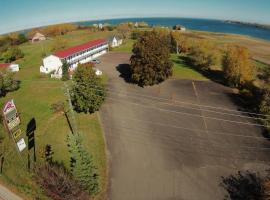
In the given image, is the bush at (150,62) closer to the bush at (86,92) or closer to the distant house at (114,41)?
the bush at (86,92)

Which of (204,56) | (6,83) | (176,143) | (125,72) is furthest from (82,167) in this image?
(204,56)

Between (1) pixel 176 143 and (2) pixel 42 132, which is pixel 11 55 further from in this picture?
(1) pixel 176 143

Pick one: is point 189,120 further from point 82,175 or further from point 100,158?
Answer: point 82,175

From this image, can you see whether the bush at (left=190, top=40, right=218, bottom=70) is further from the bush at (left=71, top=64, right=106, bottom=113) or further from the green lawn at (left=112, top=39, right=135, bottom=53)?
the bush at (left=71, top=64, right=106, bottom=113)

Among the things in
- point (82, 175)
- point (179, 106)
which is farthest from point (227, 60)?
point (82, 175)

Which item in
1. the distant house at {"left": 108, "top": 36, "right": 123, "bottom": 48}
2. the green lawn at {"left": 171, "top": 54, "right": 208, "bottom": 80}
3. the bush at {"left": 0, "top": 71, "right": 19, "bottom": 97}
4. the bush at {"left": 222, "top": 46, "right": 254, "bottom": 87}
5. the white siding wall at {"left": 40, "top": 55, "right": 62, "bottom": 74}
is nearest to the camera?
the bush at {"left": 222, "top": 46, "right": 254, "bottom": 87}

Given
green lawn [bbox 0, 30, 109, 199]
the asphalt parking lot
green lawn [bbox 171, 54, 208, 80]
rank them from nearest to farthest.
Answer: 1. green lawn [bbox 0, 30, 109, 199]
2. the asphalt parking lot
3. green lawn [bbox 171, 54, 208, 80]

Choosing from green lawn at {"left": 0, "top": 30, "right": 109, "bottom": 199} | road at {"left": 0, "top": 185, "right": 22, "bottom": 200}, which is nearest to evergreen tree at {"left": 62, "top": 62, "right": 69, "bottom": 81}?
green lawn at {"left": 0, "top": 30, "right": 109, "bottom": 199}
